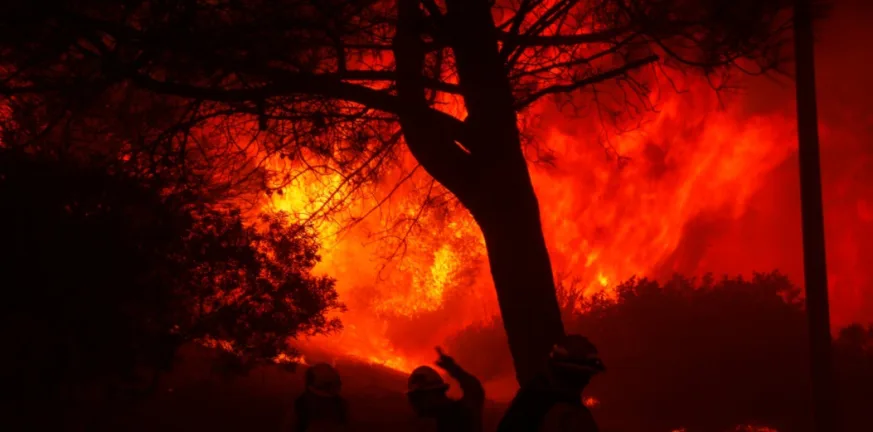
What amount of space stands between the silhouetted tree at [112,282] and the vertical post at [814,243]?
16.0ft

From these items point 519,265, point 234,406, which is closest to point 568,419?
point 519,265

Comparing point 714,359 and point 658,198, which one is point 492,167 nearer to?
point 714,359

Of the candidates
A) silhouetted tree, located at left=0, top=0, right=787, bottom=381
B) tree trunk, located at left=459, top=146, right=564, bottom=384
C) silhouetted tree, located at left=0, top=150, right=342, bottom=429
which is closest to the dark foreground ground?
silhouetted tree, located at left=0, top=150, right=342, bottom=429

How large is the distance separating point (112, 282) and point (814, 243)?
253 inches

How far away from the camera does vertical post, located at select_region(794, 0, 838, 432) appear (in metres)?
7.12

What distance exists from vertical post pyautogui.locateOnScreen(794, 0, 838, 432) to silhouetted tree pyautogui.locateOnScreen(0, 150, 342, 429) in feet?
16.0

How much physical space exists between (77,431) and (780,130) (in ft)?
54.6

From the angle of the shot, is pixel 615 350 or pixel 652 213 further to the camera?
pixel 652 213

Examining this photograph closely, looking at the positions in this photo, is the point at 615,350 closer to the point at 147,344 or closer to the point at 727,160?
the point at 727,160

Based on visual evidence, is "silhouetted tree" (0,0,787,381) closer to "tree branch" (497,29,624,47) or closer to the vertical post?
"tree branch" (497,29,624,47)

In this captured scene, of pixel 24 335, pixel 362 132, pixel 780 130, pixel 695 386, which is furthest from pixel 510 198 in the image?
pixel 780 130

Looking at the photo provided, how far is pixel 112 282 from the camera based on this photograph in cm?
699

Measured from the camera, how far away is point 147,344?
7.59 meters

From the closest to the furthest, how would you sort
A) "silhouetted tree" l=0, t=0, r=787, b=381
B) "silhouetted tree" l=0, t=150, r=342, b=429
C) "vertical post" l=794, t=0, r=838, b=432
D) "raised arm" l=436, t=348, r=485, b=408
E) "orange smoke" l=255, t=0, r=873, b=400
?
"raised arm" l=436, t=348, r=485, b=408
"silhouetted tree" l=0, t=0, r=787, b=381
"silhouetted tree" l=0, t=150, r=342, b=429
"vertical post" l=794, t=0, r=838, b=432
"orange smoke" l=255, t=0, r=873, b=400
